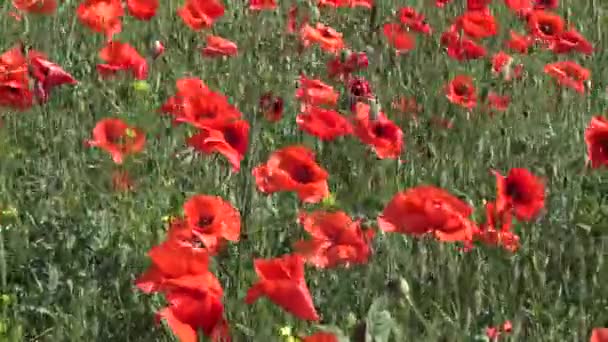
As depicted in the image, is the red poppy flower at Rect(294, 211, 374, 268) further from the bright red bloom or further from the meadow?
the bright red bloom

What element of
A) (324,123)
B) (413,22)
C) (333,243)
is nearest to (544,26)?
(413,22)

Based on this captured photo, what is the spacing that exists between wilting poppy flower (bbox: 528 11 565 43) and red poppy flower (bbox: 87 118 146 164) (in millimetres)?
1332

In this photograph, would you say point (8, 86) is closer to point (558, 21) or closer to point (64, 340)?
point (64, 340)

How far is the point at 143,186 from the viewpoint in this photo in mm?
2629

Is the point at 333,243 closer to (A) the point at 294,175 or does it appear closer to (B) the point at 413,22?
(A) the point at 294,175

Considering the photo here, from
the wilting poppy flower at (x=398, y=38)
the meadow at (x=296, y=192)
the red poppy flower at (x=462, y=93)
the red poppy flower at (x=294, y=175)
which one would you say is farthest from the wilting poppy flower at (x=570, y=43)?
the red poppy flower at (x=294, y=175)

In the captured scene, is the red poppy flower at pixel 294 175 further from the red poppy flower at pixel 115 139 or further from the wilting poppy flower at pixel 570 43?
the wilting poppy flower at pixel 570 43

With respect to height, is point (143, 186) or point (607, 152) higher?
point (607, 152)

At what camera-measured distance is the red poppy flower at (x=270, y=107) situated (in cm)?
280

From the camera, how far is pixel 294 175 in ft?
7.07

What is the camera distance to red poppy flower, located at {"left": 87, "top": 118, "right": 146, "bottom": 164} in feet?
7.81

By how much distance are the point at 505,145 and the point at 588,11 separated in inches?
86.3

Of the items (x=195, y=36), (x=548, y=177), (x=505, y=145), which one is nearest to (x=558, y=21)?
(x=505, y=145)

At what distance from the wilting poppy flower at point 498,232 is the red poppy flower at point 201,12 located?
54.6 inches
